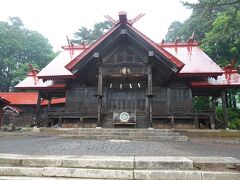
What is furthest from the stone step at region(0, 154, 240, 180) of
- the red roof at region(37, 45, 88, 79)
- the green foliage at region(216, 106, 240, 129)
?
the green foliage at region(216, 106, 240, 129)

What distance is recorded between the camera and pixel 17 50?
3844cm

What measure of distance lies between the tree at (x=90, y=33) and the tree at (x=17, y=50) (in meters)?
5.84

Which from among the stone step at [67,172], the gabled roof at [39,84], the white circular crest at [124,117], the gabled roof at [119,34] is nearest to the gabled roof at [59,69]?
the gabled roof at [39,84]

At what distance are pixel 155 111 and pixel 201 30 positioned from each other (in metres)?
21.0

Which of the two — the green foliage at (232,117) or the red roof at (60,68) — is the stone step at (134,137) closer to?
A: the red roof at (60,68)

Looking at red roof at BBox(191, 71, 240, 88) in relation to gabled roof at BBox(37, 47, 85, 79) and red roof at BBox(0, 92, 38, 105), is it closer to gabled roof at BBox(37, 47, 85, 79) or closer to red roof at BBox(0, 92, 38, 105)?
gabled roof at BBox(37, 47, 85, 79)

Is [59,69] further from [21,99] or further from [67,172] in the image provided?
[67,172]

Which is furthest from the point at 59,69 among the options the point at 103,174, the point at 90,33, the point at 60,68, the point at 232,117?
the point at 90,33

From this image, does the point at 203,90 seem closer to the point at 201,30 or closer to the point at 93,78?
the point at 93,78

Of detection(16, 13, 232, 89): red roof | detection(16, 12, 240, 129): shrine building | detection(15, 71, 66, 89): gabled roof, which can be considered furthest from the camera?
detection(15, 71, 66, 89): gabled roof

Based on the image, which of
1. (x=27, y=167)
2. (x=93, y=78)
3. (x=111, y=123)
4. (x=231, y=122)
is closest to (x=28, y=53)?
(x=93, y=78)

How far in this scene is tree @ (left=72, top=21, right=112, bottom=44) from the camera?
4006cm

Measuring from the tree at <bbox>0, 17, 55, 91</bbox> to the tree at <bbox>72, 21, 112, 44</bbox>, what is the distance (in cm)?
584

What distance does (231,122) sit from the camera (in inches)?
756
